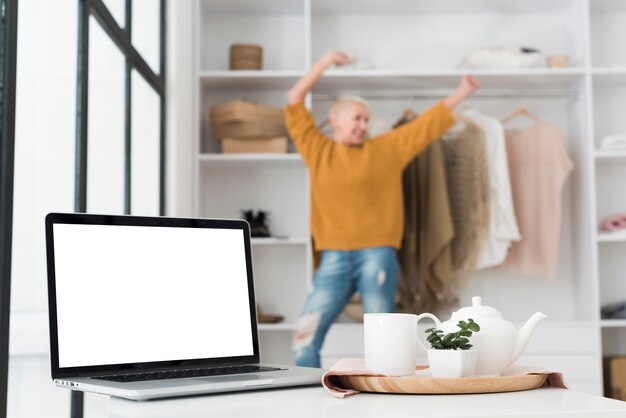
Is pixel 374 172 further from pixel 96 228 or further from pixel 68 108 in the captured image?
pixel 96 228

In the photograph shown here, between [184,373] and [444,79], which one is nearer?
[184,373]

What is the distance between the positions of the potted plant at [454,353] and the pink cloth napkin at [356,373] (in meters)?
0.05

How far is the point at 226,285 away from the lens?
1.36 metres

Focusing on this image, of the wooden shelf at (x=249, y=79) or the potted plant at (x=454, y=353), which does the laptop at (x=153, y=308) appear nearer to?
the potted plant at (x=454, y=353)

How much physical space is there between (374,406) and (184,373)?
37cm

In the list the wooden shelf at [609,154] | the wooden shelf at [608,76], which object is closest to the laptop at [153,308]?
the wooden shelf at [609,154]

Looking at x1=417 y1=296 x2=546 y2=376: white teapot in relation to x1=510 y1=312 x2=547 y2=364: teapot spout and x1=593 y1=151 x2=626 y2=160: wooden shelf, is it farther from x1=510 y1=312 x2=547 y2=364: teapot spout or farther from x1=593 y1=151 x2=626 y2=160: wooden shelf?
x1=593 y1=151 x2=626 y2=160: wooden shelf

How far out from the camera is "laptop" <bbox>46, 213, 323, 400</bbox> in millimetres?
1138

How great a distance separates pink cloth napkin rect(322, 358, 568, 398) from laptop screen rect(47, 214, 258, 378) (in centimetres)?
23

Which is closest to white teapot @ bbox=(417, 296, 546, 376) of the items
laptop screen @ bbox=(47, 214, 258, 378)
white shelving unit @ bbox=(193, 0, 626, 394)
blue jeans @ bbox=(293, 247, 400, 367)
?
laptop screen @ bbox=(47, 214, 258, 378)

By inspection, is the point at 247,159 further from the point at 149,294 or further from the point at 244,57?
the point at 149,294

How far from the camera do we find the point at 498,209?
11.9 feet

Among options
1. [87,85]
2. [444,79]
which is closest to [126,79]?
[87,85]

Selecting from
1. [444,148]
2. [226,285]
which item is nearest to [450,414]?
[226,285]
